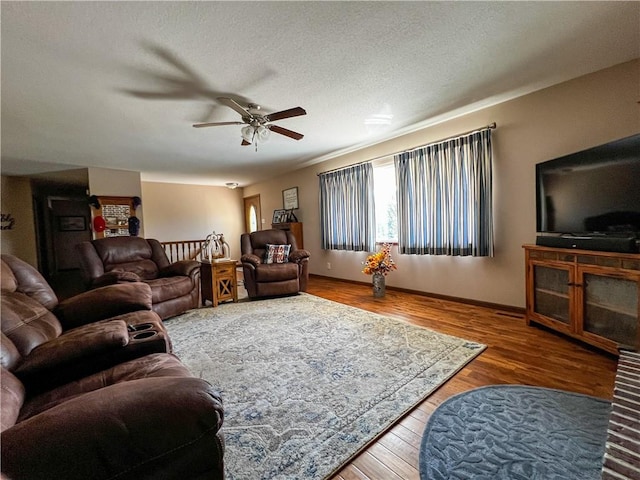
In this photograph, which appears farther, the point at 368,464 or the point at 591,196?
the point at 591,196

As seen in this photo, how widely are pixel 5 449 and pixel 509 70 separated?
3.49 m

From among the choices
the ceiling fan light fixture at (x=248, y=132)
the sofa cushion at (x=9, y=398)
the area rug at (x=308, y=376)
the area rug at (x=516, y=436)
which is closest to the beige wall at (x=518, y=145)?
the area rug at (x=308, y=376)

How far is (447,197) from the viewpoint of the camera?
3459mm

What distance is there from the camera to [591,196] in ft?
7.18

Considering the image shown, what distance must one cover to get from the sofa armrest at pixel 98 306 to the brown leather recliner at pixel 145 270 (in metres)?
1.15

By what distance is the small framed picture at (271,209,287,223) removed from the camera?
633 centimetres

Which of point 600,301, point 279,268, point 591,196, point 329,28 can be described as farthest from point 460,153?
point 279,268

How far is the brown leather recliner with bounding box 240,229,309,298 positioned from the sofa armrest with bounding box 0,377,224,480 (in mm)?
3195

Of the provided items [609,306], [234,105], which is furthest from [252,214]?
[609,306]

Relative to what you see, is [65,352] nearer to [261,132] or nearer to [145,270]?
[261,132]

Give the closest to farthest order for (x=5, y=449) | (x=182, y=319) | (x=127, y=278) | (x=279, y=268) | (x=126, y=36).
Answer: (x=5, y=449) < (x=126, y=36) < (x=127, y=278) < (x=182, y=319) < (x=279, y=268)

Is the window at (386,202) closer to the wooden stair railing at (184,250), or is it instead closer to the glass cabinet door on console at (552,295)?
the glass cabinet door on console at (552,295)

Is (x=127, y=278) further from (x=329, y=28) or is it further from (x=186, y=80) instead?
(x=329, y=28)

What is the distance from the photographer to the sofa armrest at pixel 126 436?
1.93 feet
